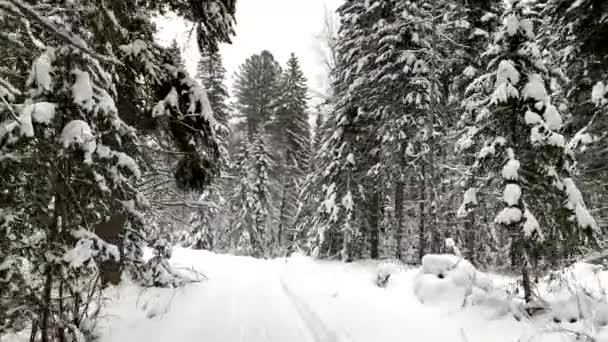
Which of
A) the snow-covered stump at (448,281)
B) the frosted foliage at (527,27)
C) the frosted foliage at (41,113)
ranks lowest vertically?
the snow-covered stump at (448,281)

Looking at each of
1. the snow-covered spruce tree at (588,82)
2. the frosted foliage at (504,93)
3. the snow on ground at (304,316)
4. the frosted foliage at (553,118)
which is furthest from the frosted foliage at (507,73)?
the snow on ground at (304,316)

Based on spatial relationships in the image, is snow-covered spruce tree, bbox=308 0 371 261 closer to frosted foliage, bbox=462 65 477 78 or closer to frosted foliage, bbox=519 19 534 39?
frosted foliage, bbox=462 65 477 78

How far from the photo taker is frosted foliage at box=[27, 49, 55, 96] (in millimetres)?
3707

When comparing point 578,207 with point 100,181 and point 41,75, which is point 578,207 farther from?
point 41,75

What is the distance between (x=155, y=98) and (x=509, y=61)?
6.64 m

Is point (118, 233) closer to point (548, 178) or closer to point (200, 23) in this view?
point (200, 23)

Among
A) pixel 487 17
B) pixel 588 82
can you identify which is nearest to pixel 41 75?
pixel 588 82

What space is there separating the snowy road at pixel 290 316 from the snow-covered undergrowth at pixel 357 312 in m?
0.02

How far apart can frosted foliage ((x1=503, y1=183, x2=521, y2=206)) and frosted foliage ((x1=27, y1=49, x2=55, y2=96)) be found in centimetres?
697

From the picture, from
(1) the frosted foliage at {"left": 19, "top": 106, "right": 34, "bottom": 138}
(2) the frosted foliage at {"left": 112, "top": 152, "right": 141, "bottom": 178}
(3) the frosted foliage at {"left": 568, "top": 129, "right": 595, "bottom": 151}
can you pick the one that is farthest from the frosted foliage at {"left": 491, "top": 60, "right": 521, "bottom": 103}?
(1) the frosted foliage at {"left": 19, "top": 106, "right": 34, "bottom": 138}

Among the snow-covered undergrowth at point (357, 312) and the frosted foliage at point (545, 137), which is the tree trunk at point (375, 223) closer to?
the snow-covered undergrowth at point (357, 312)

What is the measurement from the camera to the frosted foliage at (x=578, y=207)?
22.7ft

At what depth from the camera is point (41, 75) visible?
371 centimetres

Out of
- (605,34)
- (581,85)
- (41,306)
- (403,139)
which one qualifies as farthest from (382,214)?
(41,306)
